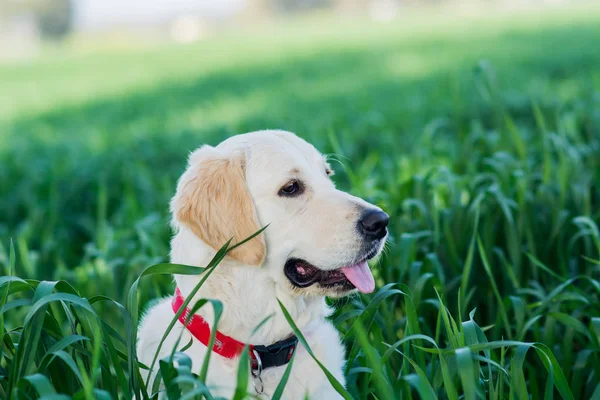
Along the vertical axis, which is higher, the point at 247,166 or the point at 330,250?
the point at 247,166

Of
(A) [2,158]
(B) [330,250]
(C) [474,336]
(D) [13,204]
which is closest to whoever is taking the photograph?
(C) [474,336]

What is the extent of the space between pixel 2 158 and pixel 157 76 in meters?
8.39

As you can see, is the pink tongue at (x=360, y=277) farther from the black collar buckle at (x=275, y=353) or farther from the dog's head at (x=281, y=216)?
the black collar buckle at (x=275, y=353)

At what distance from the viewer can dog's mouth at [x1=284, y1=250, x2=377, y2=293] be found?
8.61ft

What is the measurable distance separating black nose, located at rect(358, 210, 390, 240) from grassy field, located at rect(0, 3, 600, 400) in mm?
208

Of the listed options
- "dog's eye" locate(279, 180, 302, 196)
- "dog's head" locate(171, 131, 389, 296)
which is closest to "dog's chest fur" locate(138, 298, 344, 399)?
"dog's head" locate(171, 131, 389, 296)

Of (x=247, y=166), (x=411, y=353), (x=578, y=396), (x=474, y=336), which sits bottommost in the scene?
(x=578, y=396)

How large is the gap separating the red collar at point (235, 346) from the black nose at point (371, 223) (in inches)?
18.1

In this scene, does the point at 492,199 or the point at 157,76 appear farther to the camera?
the point at 157,76

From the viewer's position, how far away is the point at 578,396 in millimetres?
2682

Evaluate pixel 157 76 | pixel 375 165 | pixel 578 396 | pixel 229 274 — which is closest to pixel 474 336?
pixel 578 396

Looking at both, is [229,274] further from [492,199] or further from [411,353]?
[492,199]

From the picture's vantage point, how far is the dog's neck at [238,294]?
2570 millimetres

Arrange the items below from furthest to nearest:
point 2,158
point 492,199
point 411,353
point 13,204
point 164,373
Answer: point 2,158
point 13,204
point 492,199
point 411,353
point 164,373
